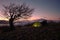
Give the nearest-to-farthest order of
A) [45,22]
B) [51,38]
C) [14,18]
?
[51,38], [14,18], [45,22]

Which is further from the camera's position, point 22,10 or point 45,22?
point 45,22

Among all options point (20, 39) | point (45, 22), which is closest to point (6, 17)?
point (45, 22)

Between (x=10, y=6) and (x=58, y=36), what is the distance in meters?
16.6

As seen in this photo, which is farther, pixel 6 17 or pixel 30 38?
pixel 6 17

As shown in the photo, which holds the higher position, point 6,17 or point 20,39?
point 6,17

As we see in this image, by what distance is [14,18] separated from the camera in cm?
3522

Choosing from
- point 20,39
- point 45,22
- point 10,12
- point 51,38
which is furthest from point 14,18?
point 51,38

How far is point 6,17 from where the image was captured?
3569 centimetres

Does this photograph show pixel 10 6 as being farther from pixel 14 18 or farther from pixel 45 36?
pixel 45 36

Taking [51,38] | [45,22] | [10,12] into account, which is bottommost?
[51,38]

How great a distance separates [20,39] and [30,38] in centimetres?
148

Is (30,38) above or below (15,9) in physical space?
below

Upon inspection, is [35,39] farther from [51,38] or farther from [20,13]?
[20,13]

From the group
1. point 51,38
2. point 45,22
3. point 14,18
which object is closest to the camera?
point 51,38
